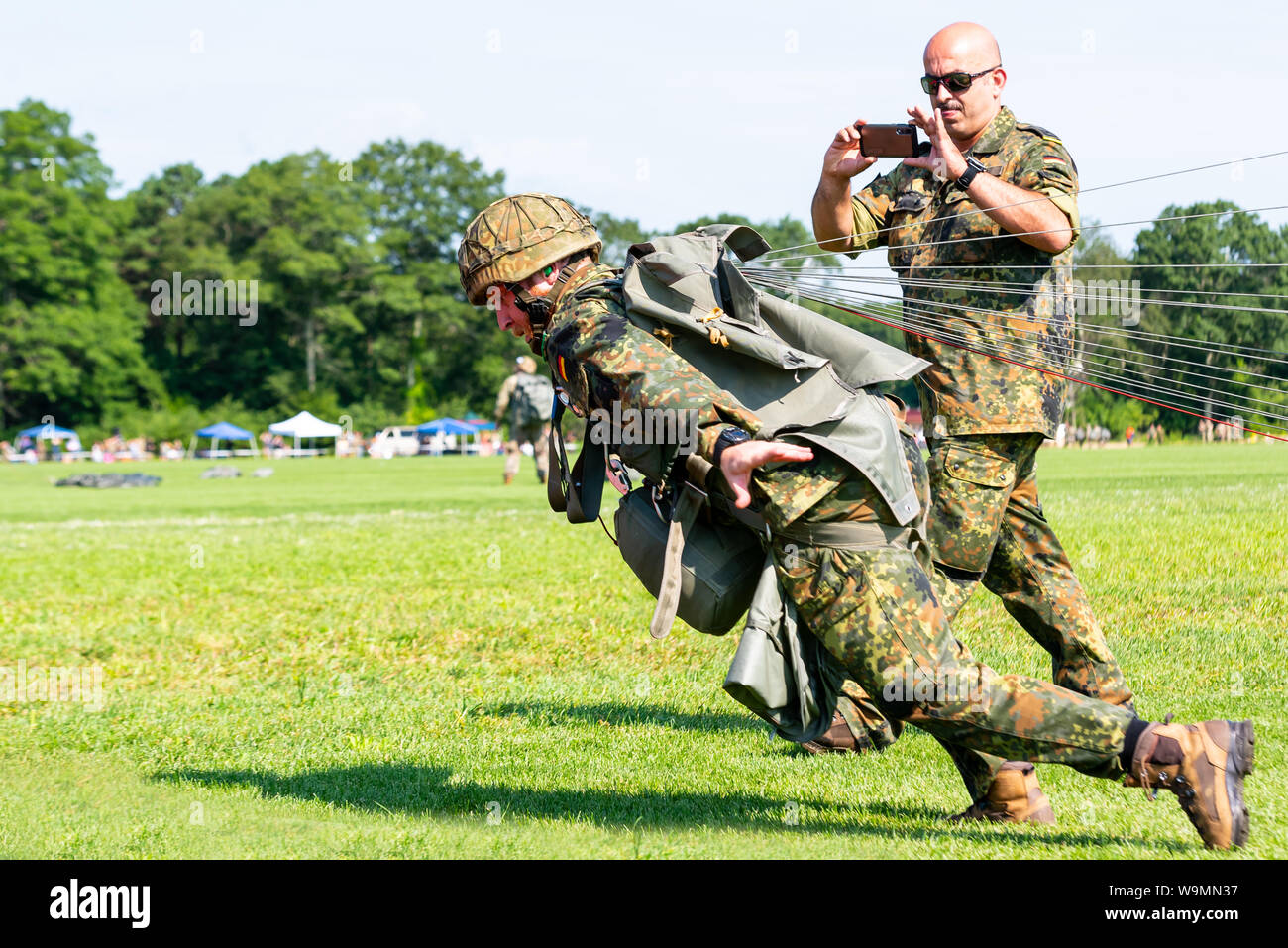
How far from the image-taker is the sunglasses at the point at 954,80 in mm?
5176

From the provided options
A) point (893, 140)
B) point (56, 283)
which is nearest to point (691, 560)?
point (893, 140)

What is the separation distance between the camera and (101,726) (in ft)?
22.7

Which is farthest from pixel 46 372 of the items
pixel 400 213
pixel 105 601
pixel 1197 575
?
pixel 1197 575

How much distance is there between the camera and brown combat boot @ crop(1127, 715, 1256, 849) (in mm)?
3879

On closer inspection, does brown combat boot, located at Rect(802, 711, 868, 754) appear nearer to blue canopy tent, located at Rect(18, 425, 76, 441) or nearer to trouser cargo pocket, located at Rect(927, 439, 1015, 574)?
trouser cargo pocket, located at Rect(927, 439, 1015, 574)

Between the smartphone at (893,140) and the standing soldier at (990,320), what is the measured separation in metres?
0.07

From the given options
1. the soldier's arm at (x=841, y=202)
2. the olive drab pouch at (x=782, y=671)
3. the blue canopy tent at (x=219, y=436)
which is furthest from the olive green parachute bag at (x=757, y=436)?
the blue canopy tent at (x=219, y=436)

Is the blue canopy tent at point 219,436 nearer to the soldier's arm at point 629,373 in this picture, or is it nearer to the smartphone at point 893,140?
the smartphone at point 893,140

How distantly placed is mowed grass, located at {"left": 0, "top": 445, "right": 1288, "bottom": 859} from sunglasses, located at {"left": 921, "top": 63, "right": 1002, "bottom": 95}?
282cm

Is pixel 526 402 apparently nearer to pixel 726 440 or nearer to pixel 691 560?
pixel 691 560

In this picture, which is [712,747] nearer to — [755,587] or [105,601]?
[755,587]

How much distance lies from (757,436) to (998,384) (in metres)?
1.65

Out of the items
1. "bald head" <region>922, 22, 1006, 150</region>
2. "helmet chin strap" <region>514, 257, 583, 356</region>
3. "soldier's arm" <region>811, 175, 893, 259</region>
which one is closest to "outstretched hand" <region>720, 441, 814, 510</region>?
"helmet chin strap" <region>514, 257, 583, 356</region>
